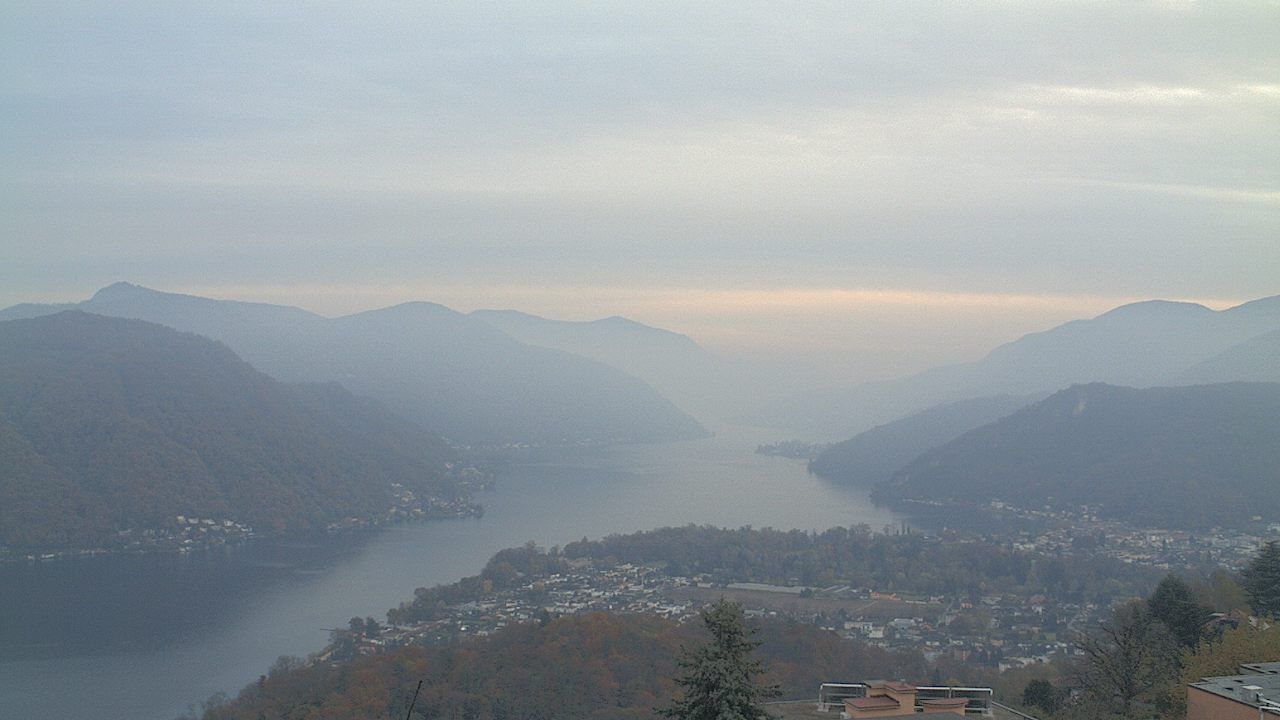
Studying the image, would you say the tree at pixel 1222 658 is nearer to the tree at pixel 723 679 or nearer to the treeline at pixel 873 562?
the tree at pixel 723 679

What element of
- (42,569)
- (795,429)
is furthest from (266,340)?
(42,569)

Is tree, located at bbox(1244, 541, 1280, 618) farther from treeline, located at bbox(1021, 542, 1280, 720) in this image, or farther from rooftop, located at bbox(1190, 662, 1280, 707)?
rooftop, located at bbox(1190, 662, 1280, 707)

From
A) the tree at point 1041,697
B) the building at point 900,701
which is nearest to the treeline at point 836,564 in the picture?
the tree at point 1041,697

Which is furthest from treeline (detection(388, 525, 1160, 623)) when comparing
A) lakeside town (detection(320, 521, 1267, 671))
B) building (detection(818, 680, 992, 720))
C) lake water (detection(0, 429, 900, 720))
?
building (detection(818, 680, 992, 720))

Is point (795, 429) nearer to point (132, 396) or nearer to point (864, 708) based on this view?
point (132, 396)

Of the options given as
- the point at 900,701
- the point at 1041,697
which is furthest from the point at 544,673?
the point at 900,701

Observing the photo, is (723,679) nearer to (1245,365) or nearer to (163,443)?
(163,443)

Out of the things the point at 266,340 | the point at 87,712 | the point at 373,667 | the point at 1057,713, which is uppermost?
the point at 266,340
